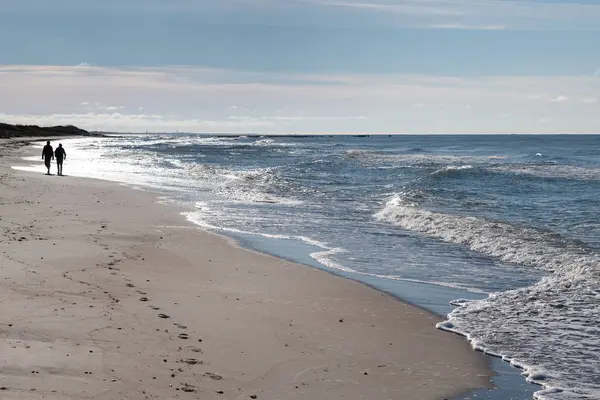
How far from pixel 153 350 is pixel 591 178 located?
31.7m

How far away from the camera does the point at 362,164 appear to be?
156 ft

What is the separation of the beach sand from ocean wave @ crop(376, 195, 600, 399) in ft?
1.59

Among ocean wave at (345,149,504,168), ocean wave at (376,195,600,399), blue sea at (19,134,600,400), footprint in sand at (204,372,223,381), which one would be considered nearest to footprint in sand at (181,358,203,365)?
footprint in sand at (204,372,223,381)

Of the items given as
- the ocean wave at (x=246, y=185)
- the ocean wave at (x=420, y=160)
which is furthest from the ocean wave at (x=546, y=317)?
the ocean wave at (x=420, y=160)

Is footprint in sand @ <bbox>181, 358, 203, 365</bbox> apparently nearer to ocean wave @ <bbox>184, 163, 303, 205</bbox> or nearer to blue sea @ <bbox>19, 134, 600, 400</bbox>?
blue sea @ <bbox>19, 134, 600, 400</bbox>

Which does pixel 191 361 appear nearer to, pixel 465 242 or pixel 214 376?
pixel 214 376

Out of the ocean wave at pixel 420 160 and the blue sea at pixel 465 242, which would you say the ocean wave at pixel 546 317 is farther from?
the ocean wave at pixel 420 160

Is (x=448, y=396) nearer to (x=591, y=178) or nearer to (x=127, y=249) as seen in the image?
(x=127, y=249)

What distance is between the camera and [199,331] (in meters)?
8.05

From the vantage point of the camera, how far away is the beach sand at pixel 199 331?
6354mm

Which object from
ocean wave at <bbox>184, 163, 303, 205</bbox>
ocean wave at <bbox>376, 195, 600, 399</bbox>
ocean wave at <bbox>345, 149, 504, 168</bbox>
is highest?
ocean wave at <bbox>345, 149, 504, 168</bbox>

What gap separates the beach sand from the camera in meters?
6.35

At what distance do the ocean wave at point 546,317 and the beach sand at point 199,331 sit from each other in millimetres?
486

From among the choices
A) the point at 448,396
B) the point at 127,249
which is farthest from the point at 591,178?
the point at 448,396
